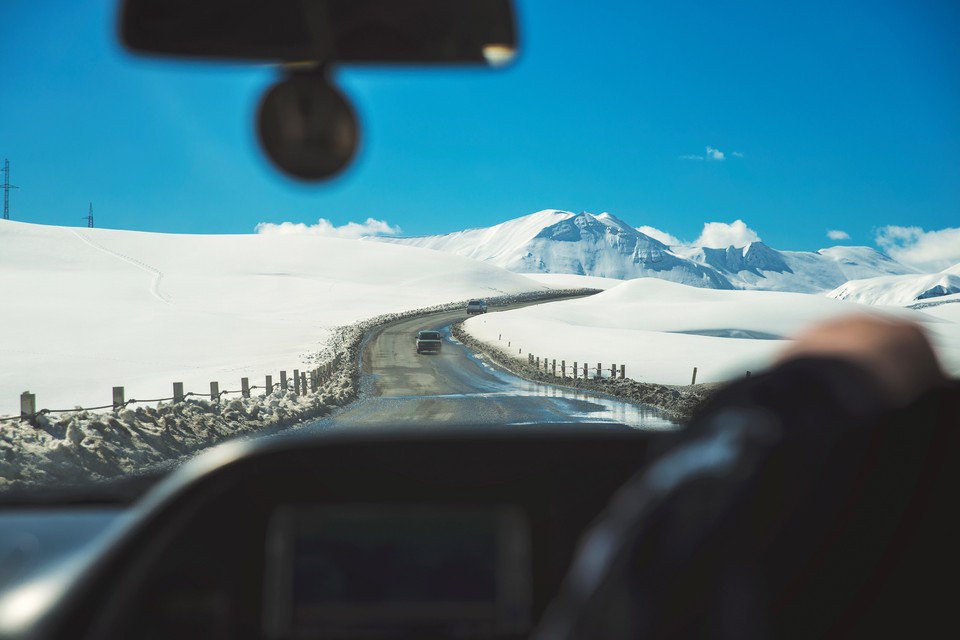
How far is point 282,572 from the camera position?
2.18 m

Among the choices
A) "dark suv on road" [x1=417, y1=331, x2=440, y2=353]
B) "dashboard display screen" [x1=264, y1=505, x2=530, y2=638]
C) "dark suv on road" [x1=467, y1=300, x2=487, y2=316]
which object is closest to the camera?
"dashboard display screen" [x1=264, y1=505, x2=530, y2=638]

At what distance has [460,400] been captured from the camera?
29.5m

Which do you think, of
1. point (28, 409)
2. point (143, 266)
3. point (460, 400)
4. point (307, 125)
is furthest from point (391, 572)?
point (143, 266)

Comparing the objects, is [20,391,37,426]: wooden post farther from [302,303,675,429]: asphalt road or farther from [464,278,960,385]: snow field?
[464,278,960,385]: snow field

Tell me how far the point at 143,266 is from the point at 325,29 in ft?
449

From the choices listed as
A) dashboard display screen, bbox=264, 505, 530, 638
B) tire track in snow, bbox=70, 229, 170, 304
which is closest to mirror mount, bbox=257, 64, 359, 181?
dashboard display screen, bbox=264, 505, 530, 638

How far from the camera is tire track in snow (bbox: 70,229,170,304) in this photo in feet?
338

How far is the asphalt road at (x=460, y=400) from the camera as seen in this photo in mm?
23438

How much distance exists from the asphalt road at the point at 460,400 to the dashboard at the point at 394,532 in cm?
959

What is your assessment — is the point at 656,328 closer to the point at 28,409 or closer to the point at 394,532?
the point at 28,409

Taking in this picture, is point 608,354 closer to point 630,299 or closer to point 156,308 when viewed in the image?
point 156,308

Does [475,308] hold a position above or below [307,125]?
above

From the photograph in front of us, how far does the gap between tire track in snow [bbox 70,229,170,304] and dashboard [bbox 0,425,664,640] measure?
9917cm

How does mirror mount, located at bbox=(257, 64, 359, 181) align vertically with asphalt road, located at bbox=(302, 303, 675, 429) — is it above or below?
above
